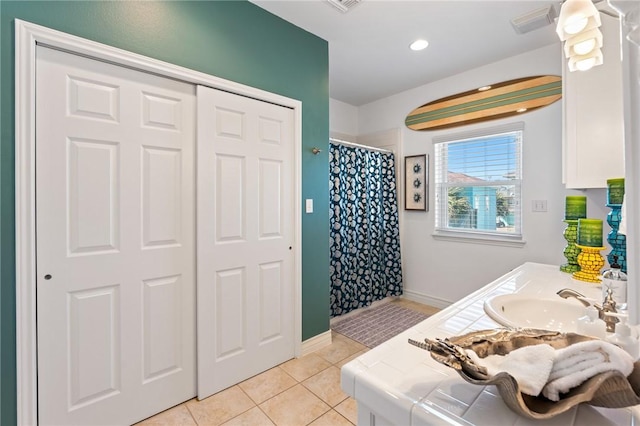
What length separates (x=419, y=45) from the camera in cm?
249

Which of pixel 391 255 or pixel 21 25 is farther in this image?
pixel 391 255

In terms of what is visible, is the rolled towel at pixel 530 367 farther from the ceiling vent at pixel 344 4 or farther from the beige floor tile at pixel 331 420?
the ceiling vent at pixel 344 4

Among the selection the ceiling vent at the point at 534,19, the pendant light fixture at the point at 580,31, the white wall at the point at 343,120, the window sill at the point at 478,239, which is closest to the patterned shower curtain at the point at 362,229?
the window sill at the point at 478,239

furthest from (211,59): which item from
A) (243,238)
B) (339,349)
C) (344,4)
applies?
(339,349)

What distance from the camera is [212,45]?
182 centimetres

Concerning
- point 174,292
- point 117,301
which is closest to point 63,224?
point 117,301

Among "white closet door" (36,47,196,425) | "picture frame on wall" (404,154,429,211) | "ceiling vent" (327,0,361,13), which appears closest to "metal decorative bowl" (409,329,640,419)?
"white closet door" (36,47,196,425)

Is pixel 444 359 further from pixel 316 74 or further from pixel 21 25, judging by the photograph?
pixel 316 74

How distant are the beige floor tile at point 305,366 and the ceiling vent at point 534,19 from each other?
2.87 meters

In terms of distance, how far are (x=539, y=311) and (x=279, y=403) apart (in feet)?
4.87

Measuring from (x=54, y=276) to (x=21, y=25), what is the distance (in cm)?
111

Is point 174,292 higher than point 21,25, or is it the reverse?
point 21,25

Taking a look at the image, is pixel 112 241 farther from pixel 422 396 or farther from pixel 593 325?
pixel 593 325

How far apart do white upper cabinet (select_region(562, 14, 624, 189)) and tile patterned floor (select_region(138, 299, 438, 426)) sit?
80.2 inches
